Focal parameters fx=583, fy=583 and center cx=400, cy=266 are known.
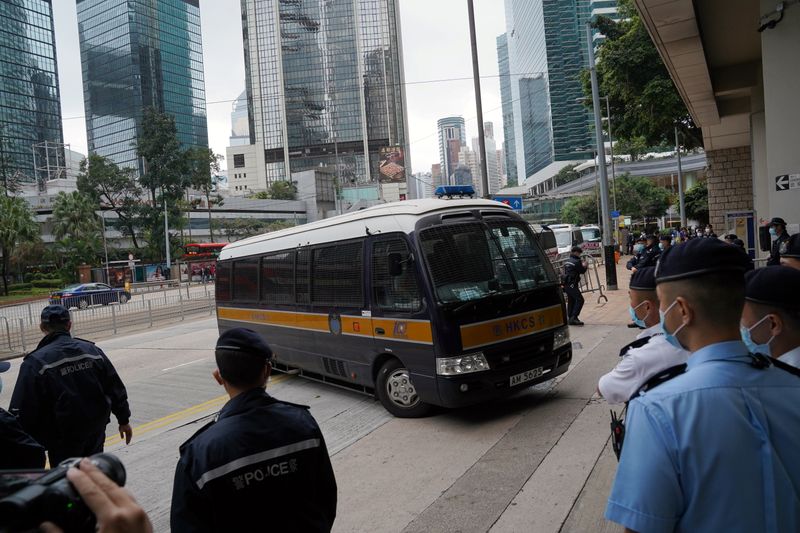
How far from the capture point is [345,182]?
136 meters

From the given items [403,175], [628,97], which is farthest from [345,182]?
[628,97]

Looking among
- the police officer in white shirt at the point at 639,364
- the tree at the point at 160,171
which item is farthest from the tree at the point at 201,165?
the police officer in white shirt at the point at 639,364

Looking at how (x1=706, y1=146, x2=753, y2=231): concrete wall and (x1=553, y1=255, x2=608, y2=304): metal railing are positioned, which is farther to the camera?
(x1=706, y1=146, x2=753, y2=231): concrete wall

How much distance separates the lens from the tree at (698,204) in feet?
148

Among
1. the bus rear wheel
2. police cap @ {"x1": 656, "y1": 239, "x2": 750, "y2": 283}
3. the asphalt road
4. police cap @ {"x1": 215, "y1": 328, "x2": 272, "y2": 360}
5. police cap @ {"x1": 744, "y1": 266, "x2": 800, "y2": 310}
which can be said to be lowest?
the asphalt road

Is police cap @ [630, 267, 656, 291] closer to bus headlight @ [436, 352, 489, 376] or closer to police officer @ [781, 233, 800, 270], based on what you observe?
police officer @ [781, 233, 800, 270]

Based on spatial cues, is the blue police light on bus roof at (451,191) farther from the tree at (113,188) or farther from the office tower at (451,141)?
the office tower at (451,141)

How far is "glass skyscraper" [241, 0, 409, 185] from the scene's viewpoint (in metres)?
158

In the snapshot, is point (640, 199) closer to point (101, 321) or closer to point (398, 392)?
point (101, 321)

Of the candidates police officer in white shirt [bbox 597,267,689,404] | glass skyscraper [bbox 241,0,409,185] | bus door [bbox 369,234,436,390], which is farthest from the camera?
glass skyscraper [bbox 241,0,409,185]

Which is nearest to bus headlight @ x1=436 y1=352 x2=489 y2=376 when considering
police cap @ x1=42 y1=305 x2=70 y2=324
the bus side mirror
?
the bus side mirror

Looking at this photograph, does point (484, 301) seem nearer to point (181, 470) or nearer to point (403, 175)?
point (181, 470)

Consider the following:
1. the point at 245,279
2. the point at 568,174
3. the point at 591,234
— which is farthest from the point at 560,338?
the point at 568,174

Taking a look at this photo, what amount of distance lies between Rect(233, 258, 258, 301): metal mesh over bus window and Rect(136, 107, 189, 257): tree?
164 feet
